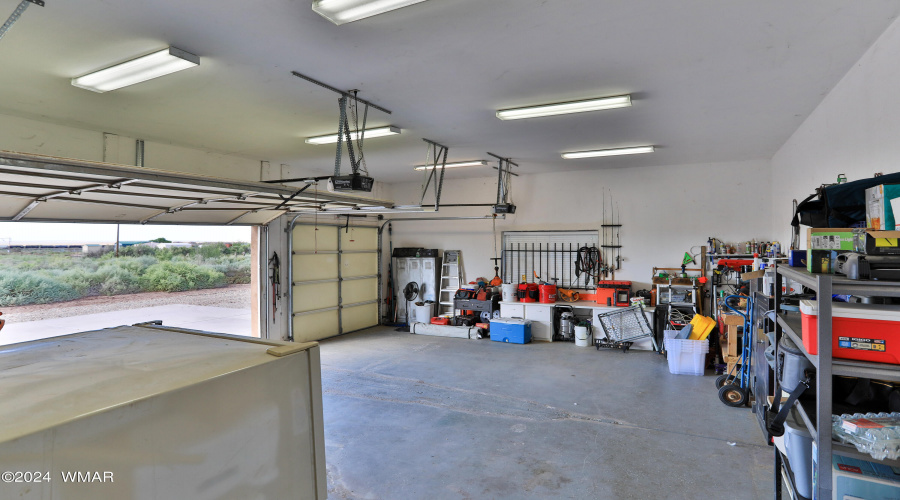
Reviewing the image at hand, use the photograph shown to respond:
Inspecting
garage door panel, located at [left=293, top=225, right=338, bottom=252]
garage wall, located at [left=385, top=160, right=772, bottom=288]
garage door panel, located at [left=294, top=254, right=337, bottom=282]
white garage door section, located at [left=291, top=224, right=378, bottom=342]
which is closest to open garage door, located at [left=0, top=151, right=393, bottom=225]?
garage door panel, located at [left=293, top=225, right=338, bottom=252]

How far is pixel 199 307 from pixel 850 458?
27.5 ft

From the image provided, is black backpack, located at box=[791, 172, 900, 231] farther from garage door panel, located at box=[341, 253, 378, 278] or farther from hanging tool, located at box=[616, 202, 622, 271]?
garage door panel, located at box=[341, 253, 378, 278]

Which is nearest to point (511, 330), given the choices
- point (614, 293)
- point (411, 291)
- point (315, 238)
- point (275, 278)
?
point (614, 293)

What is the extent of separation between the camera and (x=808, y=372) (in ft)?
7.21

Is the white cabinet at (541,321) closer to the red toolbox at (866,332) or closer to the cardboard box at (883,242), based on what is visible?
the red toolbox at (866,332)

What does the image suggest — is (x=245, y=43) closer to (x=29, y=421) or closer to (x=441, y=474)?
(x=29, y=421)

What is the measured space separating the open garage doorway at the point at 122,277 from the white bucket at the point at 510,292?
453 cm

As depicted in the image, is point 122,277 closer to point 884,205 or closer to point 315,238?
point 315,238

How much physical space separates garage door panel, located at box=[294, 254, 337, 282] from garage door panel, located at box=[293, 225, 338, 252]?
0.14m

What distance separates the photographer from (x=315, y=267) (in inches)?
332

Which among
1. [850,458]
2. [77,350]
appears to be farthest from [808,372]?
[77,350]

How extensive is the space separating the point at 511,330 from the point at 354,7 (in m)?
6.38

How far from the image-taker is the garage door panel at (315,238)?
26.5 feet

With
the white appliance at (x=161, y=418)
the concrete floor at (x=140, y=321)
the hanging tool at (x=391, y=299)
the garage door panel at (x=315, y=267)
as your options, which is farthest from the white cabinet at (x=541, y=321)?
the white appliance at (x=161, y=418)
